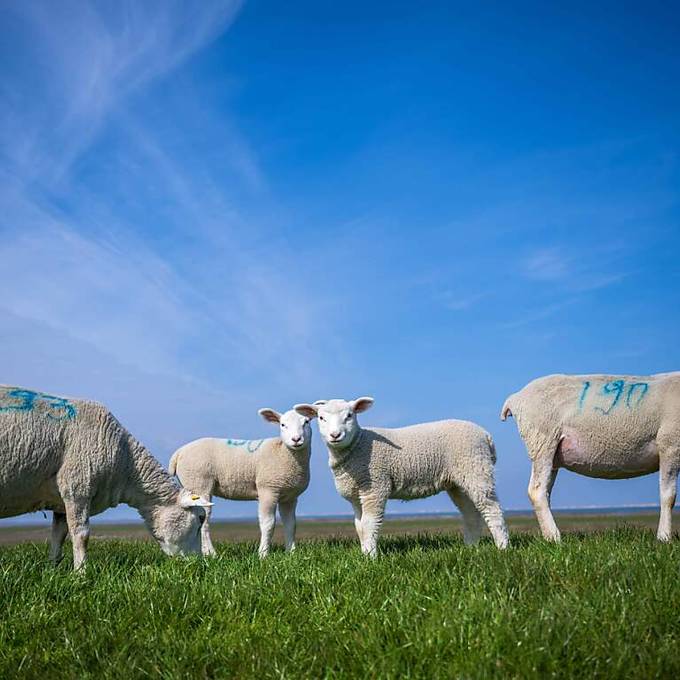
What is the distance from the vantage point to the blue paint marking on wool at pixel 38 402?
8.83 metres

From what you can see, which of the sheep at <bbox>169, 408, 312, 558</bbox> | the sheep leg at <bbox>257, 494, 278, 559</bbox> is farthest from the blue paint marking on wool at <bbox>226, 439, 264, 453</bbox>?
the sheep leg at <bbox>257, 494, 278, 559</bbox>

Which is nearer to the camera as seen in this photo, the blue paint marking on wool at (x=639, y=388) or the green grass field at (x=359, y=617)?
the green grass field at (x=359, y=617)

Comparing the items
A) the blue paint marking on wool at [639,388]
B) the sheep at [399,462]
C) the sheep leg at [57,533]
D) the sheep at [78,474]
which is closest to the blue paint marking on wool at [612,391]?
the blue paint marking on wool at [639,388]

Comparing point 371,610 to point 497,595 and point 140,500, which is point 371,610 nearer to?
point 497,595

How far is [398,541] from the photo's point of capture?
1146cm

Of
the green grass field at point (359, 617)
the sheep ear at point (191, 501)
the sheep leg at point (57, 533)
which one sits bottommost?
the green grass field at point (359, 617)

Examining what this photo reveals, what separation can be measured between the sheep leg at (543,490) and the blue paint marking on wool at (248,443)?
4966mm

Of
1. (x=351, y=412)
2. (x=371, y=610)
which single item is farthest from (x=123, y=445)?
(x=371, y=610)

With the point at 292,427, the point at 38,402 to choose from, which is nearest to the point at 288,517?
the point at 292,427

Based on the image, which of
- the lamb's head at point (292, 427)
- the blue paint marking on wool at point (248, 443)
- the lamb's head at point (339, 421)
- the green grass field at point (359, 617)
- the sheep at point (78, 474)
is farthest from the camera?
the blue paint marking on wool at point (248, 443)

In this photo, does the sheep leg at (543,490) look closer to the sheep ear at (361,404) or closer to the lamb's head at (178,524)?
the sheep ear at (361,404)

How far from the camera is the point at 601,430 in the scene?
34.3 ft

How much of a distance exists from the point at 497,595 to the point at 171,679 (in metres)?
2.73

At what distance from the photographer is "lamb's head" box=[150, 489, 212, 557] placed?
9.79 m
